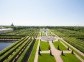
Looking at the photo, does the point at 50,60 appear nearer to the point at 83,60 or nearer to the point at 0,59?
the point at 83,60

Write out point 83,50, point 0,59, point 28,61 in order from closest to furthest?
point 0,59, point 28,61, point 83,50

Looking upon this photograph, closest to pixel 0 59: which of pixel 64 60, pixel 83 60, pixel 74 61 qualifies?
pixel 64 60

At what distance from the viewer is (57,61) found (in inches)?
962

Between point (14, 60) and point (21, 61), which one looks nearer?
point (21, 61)

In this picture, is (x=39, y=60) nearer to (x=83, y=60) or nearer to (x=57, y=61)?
(x=57, y=61)

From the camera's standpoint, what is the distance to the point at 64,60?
2503 centimetres

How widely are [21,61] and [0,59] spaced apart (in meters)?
3.78

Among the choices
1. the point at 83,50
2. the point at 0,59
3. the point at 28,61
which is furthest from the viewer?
the point at 83,50

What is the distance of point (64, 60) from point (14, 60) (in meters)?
9.83

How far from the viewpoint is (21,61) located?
75.3 feet

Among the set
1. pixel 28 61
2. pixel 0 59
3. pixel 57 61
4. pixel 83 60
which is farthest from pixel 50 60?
pixel 0 59

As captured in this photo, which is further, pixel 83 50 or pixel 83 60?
pixel 83 50

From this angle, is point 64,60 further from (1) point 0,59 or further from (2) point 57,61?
(1) point 0,59

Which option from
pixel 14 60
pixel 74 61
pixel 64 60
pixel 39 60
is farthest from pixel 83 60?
pixel 14 60
